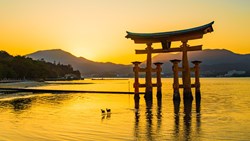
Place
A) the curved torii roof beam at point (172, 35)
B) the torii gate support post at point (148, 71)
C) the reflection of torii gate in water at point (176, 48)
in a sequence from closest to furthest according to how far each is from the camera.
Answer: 1. the curved torii roof beam at point (172, 35)
2. the reflection of torii gate in water at point (176, 48)
3. the torii gate support post at point (148, 71)

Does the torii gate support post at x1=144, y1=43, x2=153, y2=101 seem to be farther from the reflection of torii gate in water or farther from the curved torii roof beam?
the curved torii roof beam

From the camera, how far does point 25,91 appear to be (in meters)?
53.4

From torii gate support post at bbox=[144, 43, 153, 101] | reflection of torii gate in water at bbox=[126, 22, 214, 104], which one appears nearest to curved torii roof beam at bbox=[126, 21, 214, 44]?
reflection of torii gate in water at bbox=[126, 22, 214, 104]

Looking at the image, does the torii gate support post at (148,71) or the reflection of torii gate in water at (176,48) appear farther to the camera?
the torii gate support post at (148,71)

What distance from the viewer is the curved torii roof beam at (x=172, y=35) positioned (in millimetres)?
32031

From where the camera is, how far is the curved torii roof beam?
32031 mm

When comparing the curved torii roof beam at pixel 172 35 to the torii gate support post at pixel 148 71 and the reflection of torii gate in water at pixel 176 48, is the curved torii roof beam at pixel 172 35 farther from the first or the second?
the torii gate support post at pixel 148 71

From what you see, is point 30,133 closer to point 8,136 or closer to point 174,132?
point 8,136

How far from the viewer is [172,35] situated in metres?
34.0

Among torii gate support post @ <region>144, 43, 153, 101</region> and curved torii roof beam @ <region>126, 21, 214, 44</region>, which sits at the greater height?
curved torii roof beam @ <region>126, 21, 214, 44</region>

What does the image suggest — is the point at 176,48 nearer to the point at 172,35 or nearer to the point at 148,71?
the point at 172,35

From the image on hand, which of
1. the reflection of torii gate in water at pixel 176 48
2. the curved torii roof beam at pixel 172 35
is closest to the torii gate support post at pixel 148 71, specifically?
the reflection of torii gate in water at pixel 176 48

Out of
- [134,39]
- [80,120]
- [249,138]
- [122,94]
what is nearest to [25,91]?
[122,94]

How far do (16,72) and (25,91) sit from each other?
68204 millimetres
